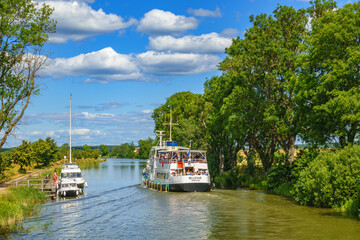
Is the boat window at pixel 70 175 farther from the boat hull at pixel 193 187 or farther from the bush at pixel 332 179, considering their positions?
the bush at pixel 332 179

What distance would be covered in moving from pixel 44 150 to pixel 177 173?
4233 cm

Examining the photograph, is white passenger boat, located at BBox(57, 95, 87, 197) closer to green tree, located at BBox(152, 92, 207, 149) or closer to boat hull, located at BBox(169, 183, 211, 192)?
boat hull, located at BBox(169, 183, 211, 192)

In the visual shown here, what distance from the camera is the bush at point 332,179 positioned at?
97.4 ft

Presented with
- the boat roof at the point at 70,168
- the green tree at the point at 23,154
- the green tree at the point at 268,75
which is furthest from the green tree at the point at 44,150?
the green tree at the point at 268,75

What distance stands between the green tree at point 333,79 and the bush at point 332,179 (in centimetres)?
263

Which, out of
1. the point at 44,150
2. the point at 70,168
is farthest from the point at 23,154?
the point at 70,168

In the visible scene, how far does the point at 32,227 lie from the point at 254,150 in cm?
3599

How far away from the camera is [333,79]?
33344 mm

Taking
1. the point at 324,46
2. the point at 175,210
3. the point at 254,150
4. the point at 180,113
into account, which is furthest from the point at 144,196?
the point at 180,113

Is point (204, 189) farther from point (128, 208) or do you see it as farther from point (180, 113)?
point (180, 113)

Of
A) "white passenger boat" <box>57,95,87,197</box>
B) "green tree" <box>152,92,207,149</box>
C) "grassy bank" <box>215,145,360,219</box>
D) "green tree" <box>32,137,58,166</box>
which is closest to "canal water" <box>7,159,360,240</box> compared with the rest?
"grassy bank" <box>215,145,360,219</box>

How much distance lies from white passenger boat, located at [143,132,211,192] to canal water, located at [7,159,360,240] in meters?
4.72

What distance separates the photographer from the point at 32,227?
85.6ft

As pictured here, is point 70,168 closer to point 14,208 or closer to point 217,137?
point 14,208
